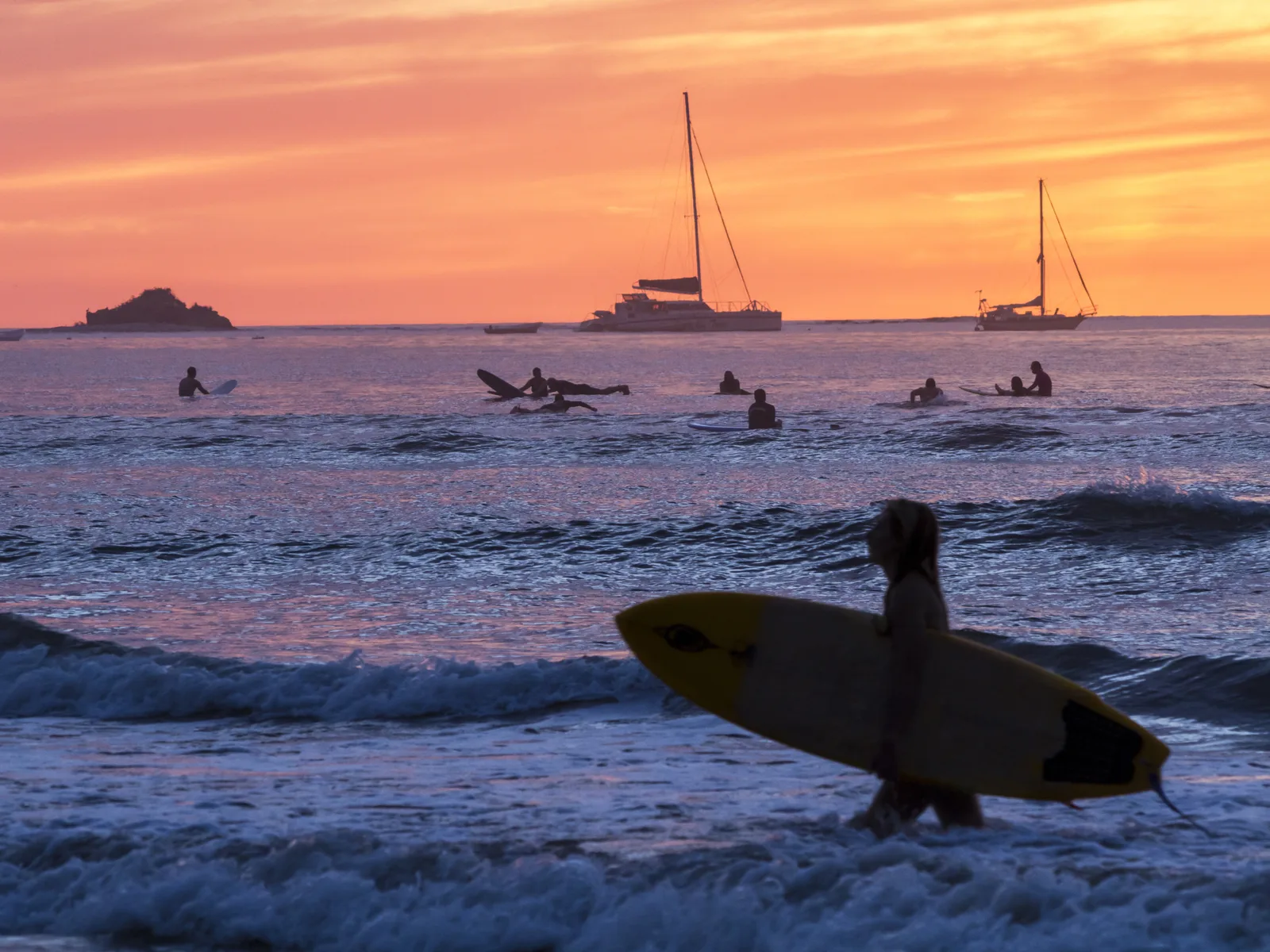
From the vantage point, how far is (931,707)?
16.8 ft

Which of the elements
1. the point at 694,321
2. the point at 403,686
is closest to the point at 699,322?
the point at 694,321

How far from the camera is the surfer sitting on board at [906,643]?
4805 millimetres

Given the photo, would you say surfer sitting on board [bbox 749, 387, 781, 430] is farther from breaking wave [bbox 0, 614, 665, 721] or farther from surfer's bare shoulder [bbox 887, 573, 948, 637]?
surfer's bare shoulder [bbox 887, 573, 948, 637]

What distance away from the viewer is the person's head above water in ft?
15.7

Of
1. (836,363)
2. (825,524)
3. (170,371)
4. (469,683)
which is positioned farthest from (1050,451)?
(170,371)

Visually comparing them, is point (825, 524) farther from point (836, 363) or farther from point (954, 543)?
point (836, 363)

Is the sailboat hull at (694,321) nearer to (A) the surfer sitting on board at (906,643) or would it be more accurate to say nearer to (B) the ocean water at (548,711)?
(B) the ocean water at (548,711)

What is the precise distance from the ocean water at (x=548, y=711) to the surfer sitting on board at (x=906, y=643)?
0.11 meters

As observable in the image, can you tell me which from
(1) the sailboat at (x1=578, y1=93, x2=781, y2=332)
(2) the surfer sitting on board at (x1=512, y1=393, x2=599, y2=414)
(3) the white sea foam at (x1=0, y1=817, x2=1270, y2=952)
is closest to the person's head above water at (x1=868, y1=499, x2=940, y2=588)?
(3) the white sea foam at (x1=0, y1=817, x2=1270, y2=952)

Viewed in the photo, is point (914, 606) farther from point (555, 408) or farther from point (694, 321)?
point (694, 321)

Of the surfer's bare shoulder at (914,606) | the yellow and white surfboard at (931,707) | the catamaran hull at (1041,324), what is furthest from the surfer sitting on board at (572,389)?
the catamaran hull at (1041,324)

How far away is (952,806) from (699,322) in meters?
144

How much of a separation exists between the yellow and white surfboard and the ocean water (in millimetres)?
277

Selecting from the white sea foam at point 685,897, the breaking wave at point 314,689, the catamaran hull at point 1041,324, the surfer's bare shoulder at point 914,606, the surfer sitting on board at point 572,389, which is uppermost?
the catamaran hull at point 1041,324
